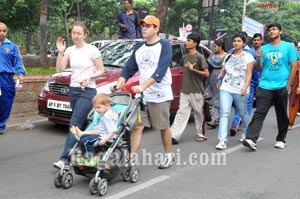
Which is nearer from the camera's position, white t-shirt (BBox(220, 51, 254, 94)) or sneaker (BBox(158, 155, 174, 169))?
sneaker (BBox(158, 155, 174, 169))

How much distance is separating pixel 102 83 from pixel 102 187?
2994 millimetres

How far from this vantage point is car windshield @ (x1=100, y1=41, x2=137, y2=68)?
26.8 ft

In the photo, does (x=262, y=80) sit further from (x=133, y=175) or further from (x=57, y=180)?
(x=57, y=180)

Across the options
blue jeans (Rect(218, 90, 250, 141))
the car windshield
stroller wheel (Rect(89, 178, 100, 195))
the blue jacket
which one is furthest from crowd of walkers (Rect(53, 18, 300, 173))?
the blue jacket

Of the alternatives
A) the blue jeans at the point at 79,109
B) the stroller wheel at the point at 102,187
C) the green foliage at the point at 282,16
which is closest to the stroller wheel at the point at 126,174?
the stroller wheel at the point at 102,187

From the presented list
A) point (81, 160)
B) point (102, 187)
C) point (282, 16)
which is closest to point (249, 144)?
point (102, 187)

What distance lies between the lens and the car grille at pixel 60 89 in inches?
292

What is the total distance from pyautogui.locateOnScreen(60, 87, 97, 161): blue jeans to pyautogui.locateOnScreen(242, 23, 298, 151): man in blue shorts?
104 inches

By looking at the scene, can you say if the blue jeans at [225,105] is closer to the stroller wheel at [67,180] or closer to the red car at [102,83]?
the red car at [102,83]

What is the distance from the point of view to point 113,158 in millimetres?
4645

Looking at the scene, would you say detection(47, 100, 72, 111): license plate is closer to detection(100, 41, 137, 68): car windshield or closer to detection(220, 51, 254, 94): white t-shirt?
detection(100, 41, 137, 68): car windshield

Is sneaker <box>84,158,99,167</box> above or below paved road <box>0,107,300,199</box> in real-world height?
above

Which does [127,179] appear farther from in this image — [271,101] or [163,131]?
[271,101]

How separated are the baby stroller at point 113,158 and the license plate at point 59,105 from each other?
2229 millimetres
